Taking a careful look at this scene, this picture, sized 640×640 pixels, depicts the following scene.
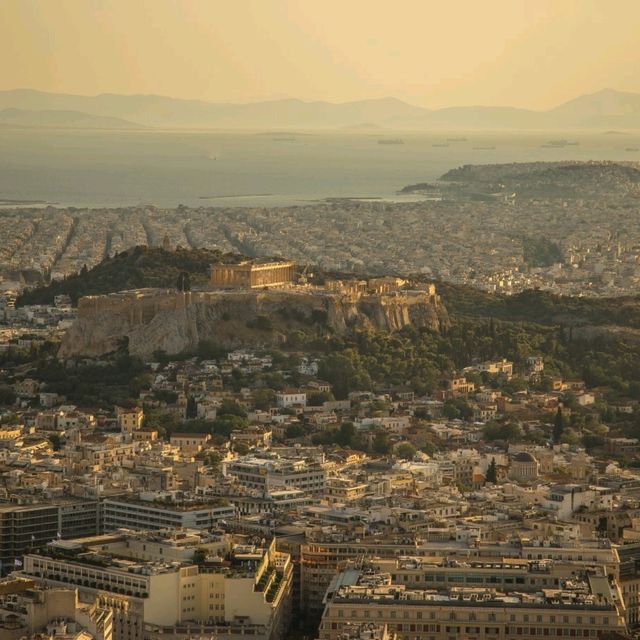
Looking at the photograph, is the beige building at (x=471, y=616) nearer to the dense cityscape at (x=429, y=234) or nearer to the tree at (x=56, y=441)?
the tree at (x=56, y=441)

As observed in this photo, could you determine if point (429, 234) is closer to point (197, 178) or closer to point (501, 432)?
point (501, 432)

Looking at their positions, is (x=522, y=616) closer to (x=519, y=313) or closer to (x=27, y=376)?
(x=27, y=376)

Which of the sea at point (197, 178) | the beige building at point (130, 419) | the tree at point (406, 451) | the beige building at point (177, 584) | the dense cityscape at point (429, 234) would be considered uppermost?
the beige building at point (177, 584)

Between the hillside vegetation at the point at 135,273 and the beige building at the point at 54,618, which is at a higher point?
the beige building at the point at 54,618

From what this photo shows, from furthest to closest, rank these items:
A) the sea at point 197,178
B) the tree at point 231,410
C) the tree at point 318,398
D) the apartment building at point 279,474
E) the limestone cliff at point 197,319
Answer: the sea at point 197,178 → the limestone cliff at point 197,319 → the tree at point 318,398 → the tree at point 231,410 → the apartment building at point 279,474

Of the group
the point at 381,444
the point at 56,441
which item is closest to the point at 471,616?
the point at 381,444

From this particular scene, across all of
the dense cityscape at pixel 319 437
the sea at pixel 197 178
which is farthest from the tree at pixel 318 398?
the sea at pixel 197 178

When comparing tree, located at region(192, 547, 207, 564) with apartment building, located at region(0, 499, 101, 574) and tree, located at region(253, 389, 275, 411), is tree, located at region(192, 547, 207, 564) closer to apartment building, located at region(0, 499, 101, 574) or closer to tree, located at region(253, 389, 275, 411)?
apartment building, located at region(0, 499, 101, 574)
